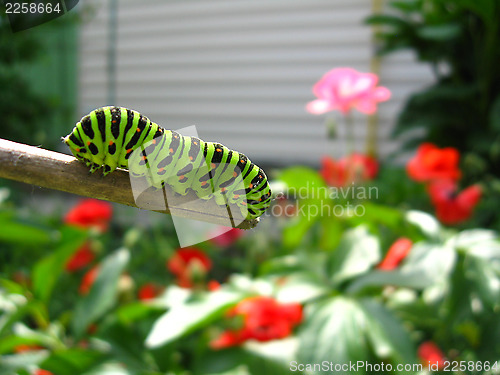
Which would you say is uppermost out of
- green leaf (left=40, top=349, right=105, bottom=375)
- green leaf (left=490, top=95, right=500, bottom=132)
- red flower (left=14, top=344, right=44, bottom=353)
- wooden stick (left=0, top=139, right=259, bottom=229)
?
wooden stick (left=0, top=139, right=259, bottom=229)

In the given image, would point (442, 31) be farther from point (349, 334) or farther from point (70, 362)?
point (70, 362)

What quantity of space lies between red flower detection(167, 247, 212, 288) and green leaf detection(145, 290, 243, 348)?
0.42 meters

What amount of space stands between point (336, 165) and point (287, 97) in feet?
7.22

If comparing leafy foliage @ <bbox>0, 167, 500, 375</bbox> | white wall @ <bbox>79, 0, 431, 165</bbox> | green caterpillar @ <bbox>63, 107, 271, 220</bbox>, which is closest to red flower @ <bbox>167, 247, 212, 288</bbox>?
leafy foliage @ <bbox>0, 167, 500, 375</bbox>

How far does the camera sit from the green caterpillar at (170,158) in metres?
0.36

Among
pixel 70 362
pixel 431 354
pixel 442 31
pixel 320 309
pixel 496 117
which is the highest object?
pixel 442 31

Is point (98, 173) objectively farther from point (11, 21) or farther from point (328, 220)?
point (328, 220)

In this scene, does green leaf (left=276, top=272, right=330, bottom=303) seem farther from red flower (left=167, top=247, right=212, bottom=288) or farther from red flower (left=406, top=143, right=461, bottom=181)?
red flower (left=406, top=143, right=461, bottom=181)

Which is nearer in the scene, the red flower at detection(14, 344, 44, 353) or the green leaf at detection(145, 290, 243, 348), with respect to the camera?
the green leaf at detection(145, 290, 243, 348)

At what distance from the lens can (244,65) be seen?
3.90 metres

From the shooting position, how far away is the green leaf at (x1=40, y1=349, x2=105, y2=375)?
86 centimetres

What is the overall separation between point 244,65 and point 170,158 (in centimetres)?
365

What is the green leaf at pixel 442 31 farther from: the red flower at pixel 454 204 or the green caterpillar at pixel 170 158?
the green caterpillar at pixel 170 158

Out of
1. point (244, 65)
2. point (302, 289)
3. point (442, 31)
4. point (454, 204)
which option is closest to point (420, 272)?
point (302, 289)
